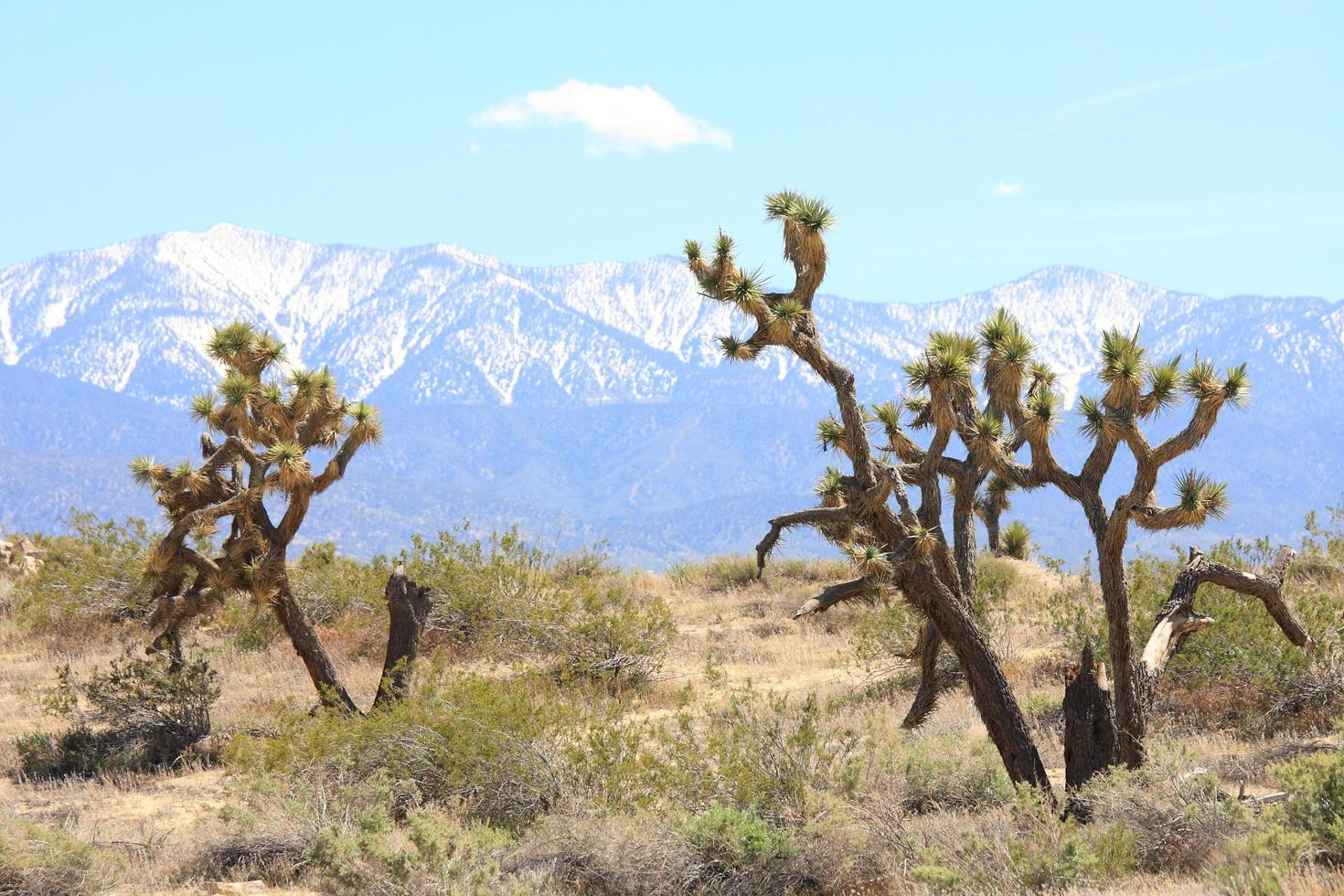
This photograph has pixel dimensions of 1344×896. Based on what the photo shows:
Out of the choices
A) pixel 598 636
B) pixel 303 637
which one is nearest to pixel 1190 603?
pixel 598 636

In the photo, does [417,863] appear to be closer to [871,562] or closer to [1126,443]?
[871,562]

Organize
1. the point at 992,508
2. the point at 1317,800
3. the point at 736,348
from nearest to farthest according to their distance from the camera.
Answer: the point at 1317,800 → the point at 736,348 → the point at 992,508

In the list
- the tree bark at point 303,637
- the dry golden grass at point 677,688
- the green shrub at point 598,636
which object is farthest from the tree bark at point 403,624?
the green shrub at point 598,636

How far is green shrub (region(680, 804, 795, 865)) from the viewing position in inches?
338

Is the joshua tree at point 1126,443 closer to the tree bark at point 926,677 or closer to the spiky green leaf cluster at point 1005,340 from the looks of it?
the spiky green leaf cluster at point 1005,340

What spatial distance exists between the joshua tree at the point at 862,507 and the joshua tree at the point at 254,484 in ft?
17.6

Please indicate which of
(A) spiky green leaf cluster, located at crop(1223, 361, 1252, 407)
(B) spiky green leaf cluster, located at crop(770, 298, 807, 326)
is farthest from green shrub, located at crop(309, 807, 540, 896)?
(A) spiky green leaf cluster, located at crop(1223, 361, 1252, 407)

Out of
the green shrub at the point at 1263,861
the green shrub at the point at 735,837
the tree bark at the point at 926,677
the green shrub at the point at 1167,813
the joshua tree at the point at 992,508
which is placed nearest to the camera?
the green shrub at the point at 1263,861

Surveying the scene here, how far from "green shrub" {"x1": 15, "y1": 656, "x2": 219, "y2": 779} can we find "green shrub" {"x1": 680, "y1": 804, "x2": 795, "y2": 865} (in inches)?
286

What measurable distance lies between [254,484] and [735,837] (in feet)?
24.3

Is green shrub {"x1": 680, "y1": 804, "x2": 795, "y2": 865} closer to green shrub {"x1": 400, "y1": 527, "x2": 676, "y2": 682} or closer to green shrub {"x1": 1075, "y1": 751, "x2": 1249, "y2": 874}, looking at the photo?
green shrub {"x1": 1075, "y1": 751, "x2": 1249, "y2": 874}

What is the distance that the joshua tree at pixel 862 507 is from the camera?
9656 mm

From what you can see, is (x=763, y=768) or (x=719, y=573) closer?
(x=763, y=768)

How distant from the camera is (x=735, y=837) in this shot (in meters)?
8.59
